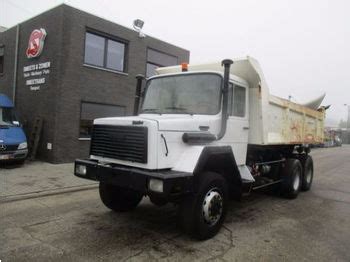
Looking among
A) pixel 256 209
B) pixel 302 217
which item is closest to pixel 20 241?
pixel 256 209

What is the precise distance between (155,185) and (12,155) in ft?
26.9

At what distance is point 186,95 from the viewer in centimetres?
600

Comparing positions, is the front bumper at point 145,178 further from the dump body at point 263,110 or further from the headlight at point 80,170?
the dump body at point 263,110

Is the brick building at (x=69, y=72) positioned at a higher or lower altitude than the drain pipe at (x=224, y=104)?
higher

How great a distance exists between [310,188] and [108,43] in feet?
32.8

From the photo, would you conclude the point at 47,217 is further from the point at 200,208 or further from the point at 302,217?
the point at 302,217

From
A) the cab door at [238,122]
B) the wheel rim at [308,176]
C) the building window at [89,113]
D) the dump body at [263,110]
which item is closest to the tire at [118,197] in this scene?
the cab door at [238,122]

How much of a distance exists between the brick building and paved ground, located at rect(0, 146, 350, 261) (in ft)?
18.7

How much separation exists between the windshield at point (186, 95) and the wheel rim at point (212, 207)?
137cm

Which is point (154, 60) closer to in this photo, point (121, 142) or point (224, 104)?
point (224, 104)

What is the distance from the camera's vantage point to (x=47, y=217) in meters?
6.18

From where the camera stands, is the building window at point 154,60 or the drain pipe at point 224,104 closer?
the drain pipe at point 224,104

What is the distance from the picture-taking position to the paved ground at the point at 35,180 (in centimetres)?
823

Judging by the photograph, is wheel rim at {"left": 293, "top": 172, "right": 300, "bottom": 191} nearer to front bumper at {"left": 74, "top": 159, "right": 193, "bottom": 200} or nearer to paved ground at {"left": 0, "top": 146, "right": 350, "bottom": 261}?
paved ground at {"left": 0, "top": 146, "right": 350, "bottom": 261}
